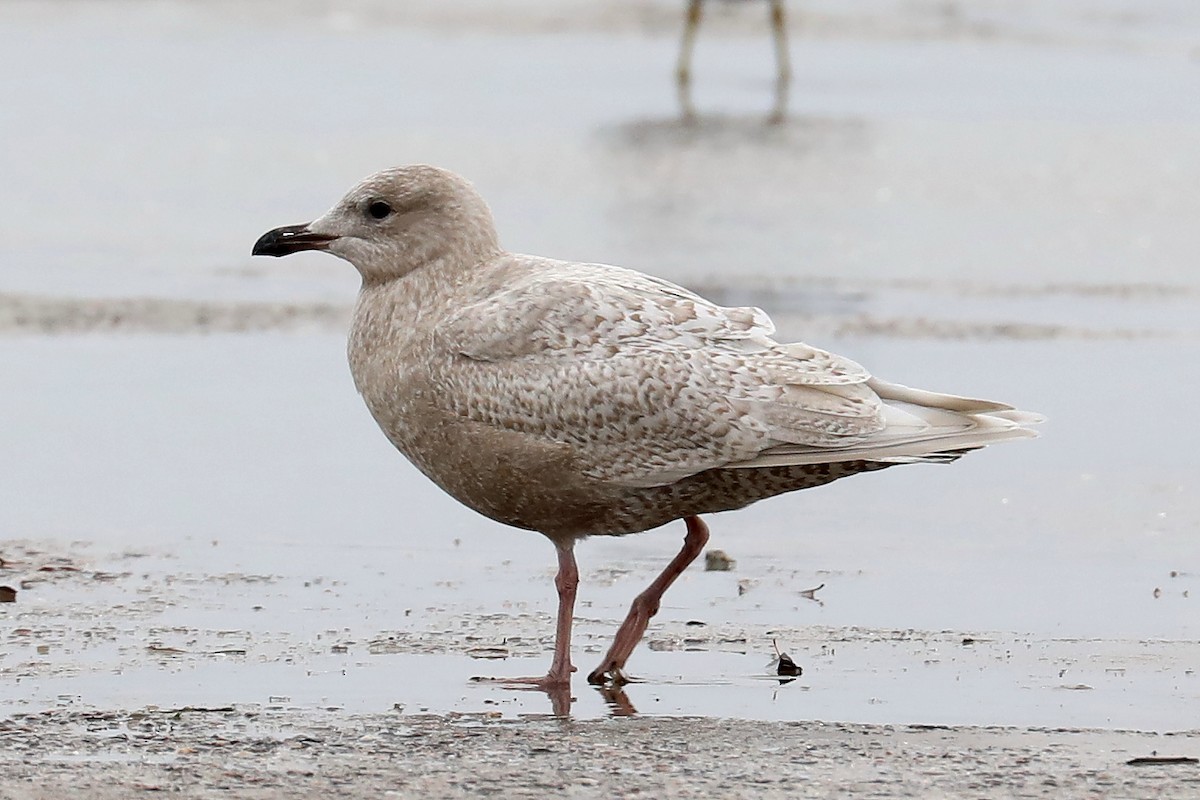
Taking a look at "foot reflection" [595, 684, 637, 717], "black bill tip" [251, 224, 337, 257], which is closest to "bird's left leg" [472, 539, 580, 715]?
"foot reflection" [595, 684, 637, 717]

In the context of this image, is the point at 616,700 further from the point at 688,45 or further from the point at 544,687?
the point at 688,45

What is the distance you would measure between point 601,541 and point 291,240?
5.94 feet

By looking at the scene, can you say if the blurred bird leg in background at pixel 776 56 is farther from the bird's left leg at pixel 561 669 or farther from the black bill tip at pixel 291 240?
the bird's left leg at pixel 561 669

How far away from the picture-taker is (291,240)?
6.75m

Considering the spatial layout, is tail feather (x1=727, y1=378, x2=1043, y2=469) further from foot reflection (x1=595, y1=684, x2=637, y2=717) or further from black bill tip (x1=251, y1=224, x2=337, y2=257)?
black bill tip (x1=251, y1=224, x2=337, y2=257)

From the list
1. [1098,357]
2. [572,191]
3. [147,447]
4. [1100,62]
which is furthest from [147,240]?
[1100,62]

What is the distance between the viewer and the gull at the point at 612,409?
20.1ft

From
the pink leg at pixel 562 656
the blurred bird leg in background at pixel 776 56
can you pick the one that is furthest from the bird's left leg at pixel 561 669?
the blurred bird leg in background at pixel 776 56

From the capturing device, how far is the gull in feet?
20.1

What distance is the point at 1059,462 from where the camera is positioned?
9070 mm

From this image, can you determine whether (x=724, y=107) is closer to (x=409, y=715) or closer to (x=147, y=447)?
(x=147, y=447)

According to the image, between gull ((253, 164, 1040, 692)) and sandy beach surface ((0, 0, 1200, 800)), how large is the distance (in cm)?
50

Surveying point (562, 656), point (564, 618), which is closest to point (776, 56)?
point (564, 618)

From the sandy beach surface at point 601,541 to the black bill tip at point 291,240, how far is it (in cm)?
115
